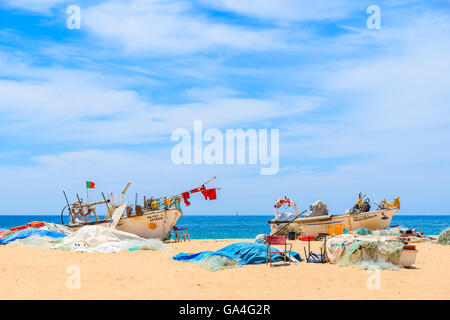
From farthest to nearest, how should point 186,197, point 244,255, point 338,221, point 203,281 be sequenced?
point 338,221 → point 186,197 → point 244,255 → point 203,281

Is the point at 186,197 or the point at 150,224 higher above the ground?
the point at 186,197

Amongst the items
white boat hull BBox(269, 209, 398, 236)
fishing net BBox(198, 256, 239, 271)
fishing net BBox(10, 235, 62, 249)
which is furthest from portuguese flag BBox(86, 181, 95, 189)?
fishing net BBox(198, 256, 239, 271)

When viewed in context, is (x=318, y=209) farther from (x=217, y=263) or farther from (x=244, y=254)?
(x=217, y=263)

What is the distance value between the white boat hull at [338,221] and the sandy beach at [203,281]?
12.2m

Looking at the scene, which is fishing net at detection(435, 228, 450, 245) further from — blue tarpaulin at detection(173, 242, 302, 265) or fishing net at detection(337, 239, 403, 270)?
blue tarpaulin at detection(173, 242, 302, 265)

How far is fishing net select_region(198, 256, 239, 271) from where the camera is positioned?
48.7ft

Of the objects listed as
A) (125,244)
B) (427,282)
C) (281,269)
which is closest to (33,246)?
(125,244)

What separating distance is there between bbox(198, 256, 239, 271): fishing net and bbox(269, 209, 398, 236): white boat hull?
49.6 ft

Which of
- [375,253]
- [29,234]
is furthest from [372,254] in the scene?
[29,234]

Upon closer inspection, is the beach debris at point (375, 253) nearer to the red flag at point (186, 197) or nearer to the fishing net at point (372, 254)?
the fishing net at point (372, 254)

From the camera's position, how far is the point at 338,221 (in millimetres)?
30578

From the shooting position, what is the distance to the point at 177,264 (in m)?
16.3

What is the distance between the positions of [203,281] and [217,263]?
2.13 metres
